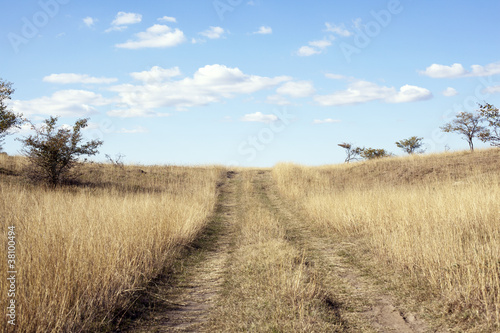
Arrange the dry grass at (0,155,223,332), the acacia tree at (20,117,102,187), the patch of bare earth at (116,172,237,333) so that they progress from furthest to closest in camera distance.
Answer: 1. the acacia tree at (20,117,102,187)
2. the patch of bare earth at (116,172,237,333)
3. the dry grass at (0,155,223,332)

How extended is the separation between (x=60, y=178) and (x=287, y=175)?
12.9 metres

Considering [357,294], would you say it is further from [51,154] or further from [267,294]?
[51,154]

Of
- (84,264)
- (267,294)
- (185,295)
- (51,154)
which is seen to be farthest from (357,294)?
(51,154)

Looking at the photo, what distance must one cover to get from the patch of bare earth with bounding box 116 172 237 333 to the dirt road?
13 mm

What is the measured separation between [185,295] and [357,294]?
2.69 metres

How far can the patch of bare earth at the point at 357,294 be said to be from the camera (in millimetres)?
4539

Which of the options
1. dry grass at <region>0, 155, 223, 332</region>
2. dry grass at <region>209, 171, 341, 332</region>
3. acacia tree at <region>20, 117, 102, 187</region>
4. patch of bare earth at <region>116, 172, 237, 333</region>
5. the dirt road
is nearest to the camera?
dry grass at <region>0, 155, 223, 332</region>

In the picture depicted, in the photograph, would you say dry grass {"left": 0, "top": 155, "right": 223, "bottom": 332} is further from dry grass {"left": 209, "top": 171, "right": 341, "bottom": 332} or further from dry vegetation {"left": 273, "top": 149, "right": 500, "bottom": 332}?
dry vegetation {"left": 273, "top": 149, "right": 500, "bottom": 332}

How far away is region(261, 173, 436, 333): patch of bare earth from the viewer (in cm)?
454

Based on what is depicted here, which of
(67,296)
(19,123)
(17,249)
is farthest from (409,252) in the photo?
(19,123)

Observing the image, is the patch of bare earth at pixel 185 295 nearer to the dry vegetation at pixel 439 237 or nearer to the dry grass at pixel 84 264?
the dry grass at pixel 84 264

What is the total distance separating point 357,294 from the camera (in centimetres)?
564

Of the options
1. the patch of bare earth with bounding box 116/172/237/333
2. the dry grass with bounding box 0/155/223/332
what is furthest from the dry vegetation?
the dry grass with bounding box 0/155/223/332

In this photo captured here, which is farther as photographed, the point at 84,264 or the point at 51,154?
the point at 51,154
